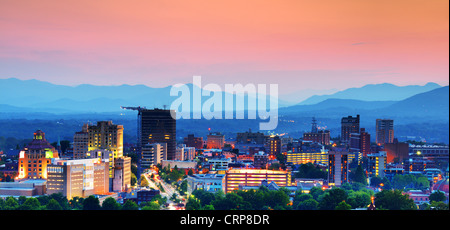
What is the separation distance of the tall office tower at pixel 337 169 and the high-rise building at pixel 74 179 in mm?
6577

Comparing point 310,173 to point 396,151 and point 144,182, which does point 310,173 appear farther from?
point 396,151

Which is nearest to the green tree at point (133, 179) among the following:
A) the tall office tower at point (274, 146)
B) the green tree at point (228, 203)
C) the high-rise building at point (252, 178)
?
the high-rise building at point (252, 178)

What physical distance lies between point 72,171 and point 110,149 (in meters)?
4.12

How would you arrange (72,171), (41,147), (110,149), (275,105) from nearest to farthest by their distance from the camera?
(72,171) → (41,147) → (110,149) → (275,105)

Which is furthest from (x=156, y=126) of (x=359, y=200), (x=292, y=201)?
(x=359, y=200)

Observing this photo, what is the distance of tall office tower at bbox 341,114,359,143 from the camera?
2888cm

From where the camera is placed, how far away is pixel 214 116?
25562mm

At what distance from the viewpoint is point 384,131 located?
92.8 ft

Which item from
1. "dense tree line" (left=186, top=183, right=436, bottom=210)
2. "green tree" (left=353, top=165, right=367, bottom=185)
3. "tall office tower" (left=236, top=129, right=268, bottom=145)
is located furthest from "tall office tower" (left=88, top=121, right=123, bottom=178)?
"tall office tower" (left=236, top=129, right=268, bottom=145)

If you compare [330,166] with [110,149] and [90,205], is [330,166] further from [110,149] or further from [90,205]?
[90,205]

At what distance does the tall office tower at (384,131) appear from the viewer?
27.6 metres

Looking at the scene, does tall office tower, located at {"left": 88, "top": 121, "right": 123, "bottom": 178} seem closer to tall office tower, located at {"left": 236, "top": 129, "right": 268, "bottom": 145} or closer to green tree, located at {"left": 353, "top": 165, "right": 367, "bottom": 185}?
green tree, located at {"left": 353, "top": 165, "right": 367, "bottom": 185}

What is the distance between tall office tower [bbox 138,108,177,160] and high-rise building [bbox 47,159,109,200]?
1117cm
